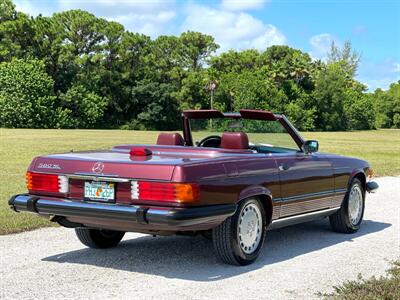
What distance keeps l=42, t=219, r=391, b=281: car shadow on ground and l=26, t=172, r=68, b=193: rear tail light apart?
73cm

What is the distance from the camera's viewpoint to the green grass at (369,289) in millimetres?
4664

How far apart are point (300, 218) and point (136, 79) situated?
70.9 meters

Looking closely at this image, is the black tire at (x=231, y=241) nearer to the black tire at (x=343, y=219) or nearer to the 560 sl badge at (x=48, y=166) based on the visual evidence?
the 560 sl badge at (x=48, y=166)

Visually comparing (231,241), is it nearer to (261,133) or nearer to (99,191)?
(99,191)

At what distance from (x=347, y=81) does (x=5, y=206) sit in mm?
97336

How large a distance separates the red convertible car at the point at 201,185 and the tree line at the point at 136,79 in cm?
5979

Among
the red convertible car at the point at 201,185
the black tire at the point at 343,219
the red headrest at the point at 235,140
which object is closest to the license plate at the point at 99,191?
the red convertible car at the point at 201,185

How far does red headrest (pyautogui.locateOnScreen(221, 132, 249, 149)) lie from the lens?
250 inches

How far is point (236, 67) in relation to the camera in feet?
287

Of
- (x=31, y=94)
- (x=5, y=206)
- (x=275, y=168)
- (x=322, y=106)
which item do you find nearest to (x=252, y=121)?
(x=275, y=168)

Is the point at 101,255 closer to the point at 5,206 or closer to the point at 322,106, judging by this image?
the point at 5,206

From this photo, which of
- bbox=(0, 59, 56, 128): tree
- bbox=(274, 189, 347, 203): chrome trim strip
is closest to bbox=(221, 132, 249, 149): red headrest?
bbox=(274, 189, 347, 203): chrome trim strip

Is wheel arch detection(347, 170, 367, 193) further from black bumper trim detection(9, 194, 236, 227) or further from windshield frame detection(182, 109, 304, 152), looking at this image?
black bumper trim detection(9, 194, 236, 227)

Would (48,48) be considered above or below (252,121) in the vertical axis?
above
